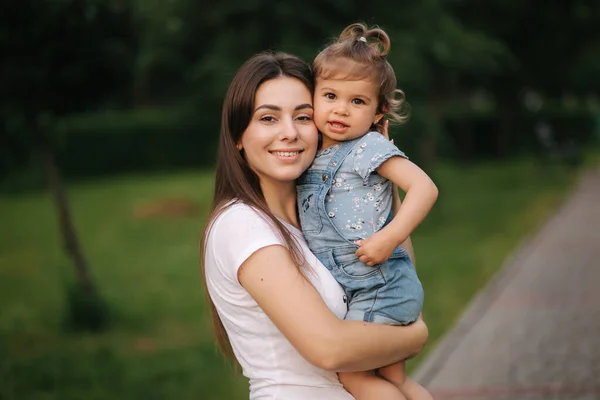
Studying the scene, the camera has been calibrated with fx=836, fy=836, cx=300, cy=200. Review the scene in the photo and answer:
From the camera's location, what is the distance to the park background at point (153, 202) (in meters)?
7.28

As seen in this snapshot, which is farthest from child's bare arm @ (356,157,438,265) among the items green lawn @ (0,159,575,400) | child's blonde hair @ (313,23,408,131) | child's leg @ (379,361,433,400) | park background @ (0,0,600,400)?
green lawn @ (0,159,575,400)

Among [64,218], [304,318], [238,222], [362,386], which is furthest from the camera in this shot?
[64,218]

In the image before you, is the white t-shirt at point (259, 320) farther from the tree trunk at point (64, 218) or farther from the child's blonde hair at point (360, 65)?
the tree trunk at point (64, 218)

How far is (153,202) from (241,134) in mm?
18137

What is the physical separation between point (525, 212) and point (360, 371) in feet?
46.7

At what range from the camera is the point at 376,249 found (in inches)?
95.0

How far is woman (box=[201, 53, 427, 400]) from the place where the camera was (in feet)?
7.20

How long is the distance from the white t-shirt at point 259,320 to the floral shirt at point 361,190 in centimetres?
20

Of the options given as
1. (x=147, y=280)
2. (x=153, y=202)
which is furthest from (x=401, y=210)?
(x=153, y=202)

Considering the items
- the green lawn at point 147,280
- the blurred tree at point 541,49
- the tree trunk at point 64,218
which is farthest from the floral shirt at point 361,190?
the blurred tree at point 541,49

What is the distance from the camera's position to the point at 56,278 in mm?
11992

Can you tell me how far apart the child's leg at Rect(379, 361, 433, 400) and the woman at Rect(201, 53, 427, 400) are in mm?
124

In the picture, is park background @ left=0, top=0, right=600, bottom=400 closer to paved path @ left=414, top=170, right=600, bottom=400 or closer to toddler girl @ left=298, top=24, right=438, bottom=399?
paved path @ left=414, top=170, right=600, bottom=400

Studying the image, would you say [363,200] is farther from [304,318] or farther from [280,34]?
[280,34]
